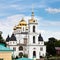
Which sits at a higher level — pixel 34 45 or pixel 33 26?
pixel 33 26

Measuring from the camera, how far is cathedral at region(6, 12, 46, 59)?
2491 inches

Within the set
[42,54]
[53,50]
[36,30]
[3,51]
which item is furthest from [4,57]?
[53,50]

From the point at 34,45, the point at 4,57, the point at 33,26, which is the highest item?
the point at 33,26

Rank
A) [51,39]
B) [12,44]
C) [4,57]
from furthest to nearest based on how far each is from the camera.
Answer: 1. [51,39]
2. [12,44]
3. [4,57]

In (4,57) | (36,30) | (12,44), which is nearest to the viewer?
(4,57)

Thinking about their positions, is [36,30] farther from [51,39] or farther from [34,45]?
[51,39]

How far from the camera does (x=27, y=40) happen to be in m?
65.3

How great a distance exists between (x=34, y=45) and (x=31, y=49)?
3.36 ft

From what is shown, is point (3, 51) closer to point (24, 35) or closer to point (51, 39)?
point (24, 35)

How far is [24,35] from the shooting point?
2687 inches

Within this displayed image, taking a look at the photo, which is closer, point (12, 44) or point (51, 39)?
point (12, 44)

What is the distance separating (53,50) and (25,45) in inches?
321

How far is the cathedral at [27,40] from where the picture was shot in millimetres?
63281

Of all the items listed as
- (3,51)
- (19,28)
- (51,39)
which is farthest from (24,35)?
(3,51)
